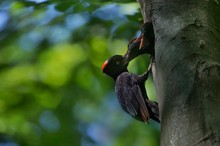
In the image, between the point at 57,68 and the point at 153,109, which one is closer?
the point at 153,109

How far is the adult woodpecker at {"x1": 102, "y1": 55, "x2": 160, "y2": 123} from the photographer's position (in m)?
1.93

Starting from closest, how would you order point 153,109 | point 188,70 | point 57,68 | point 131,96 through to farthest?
point 188,70
point 153,109
point 131,96
point 57,68

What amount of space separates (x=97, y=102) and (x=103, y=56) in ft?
1.37

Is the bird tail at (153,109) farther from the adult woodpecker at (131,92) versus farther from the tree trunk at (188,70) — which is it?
the tree trunk at (188,70)

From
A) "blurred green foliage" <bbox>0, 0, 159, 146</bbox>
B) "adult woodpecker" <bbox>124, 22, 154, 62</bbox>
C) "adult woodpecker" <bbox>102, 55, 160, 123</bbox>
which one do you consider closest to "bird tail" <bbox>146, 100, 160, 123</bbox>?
"adult woodpecker" <bbox>102, 55, 160, 123</bbox>

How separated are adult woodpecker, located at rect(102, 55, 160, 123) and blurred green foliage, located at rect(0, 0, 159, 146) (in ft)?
2.29

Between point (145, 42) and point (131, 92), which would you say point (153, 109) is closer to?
point (131, 92)

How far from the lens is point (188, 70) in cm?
118

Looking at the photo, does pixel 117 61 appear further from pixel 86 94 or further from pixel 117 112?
pixel 117 112

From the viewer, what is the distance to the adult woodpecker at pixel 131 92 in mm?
1929

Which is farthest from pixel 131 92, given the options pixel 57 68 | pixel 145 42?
pixel 57 68

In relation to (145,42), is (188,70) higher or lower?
higher

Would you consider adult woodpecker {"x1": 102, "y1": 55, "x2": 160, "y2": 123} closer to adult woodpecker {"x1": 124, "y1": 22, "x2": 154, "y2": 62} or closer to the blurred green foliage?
adult woodpecker {"x1": 124, "y1": 22, "x2": 154, "y2": 62}

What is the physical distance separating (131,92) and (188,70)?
903mm
